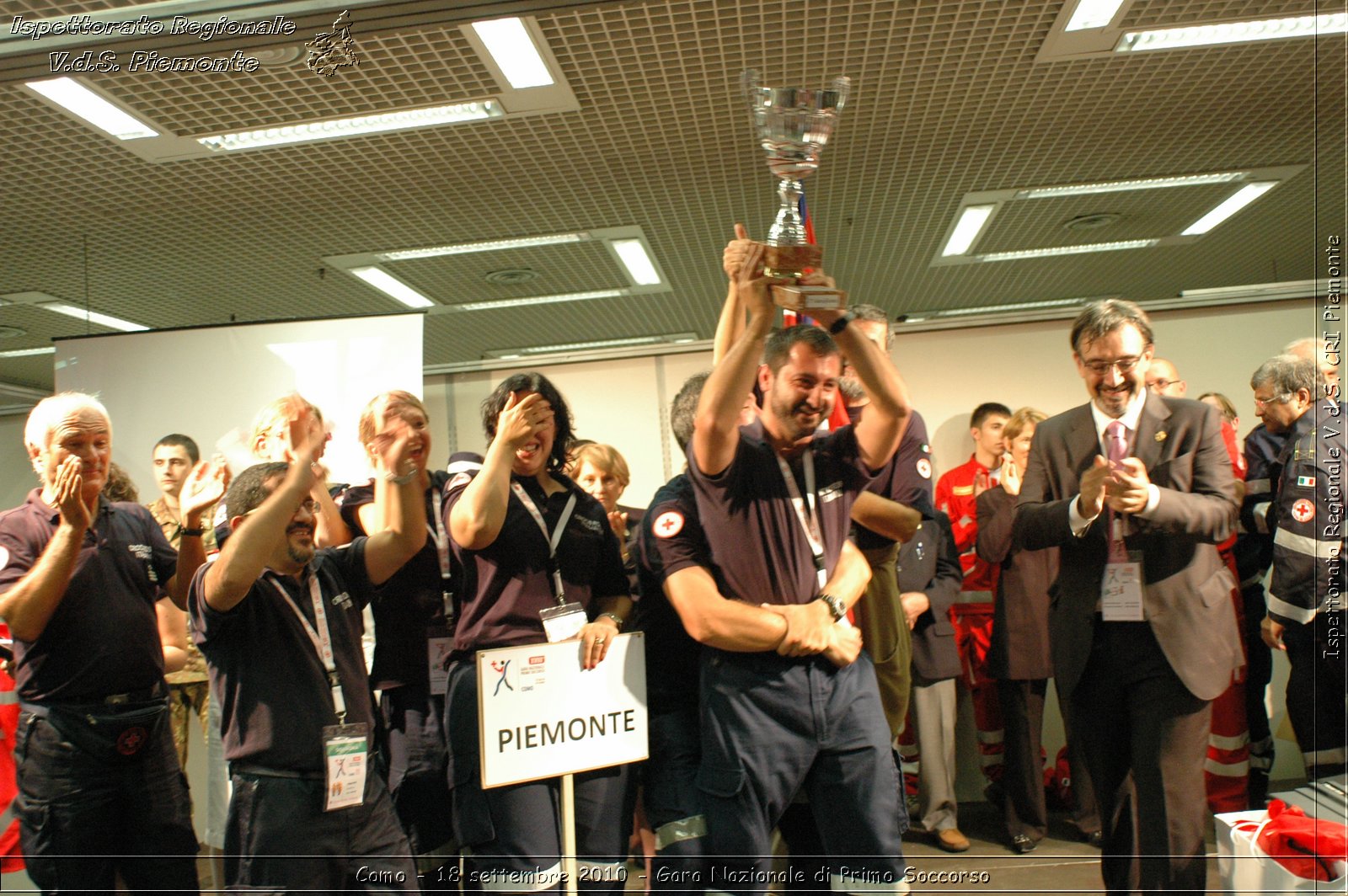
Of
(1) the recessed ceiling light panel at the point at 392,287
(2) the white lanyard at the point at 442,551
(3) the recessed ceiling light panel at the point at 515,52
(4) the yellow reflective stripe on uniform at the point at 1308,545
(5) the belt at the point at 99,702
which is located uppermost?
(3) the recessed ceiling light panel at the point at 515,52

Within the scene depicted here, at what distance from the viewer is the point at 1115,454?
8.08 ft

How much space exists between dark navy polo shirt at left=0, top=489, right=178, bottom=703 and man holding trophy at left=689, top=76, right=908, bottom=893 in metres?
1.63

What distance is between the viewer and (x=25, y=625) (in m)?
2.40

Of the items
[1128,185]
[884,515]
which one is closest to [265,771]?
[884,515]

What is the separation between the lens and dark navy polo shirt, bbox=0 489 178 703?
8.11ft

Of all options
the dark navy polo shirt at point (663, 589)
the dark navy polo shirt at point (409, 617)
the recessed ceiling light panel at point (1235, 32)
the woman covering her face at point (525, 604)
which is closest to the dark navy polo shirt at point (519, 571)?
the woman covering her face at point (525, 604)

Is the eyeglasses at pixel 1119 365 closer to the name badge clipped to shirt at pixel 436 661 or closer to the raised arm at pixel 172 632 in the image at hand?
the name badge clipped to shirt at pixel 436 661

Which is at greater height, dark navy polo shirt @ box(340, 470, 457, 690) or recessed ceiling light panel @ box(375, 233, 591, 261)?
recessed ceiling light panel @ box(375, 233, 591, 261)

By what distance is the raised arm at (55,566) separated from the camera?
2.38 meters

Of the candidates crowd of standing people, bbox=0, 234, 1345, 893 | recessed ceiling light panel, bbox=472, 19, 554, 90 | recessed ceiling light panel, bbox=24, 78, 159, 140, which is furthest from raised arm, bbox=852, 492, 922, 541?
recessed ceiling light panel, bbox=24, 78, 159, 140

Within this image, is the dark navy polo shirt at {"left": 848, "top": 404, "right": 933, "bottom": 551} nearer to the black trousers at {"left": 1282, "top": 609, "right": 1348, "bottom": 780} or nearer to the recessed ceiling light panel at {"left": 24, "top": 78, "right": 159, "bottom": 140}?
the black trousers at {"left": 1282, "top": 609, "right": 1348, "bottom": 780}

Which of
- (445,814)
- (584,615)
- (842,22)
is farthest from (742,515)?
(842,22)

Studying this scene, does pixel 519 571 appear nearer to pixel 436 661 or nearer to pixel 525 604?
pixel 525 604

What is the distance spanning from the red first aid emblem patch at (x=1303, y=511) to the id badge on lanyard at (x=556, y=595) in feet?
7.40
